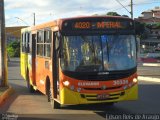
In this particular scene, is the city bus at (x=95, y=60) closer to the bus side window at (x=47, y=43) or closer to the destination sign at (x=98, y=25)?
the destination sign at (x=98, y=25)

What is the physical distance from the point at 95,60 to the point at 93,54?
0.17m

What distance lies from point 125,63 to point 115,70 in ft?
1.29

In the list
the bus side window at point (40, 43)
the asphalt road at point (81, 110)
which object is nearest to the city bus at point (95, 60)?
the asphalt road at point (81, 110)

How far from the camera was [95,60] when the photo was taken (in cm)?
1300

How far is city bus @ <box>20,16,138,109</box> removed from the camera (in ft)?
42.0

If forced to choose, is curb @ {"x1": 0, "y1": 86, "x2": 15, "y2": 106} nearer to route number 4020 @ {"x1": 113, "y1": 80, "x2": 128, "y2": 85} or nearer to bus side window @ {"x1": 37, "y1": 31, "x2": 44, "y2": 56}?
bus side window @ {"x1": 37, "y1": 31, "x2": 44, "y2": 56}

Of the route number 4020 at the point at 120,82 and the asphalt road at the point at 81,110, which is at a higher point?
the route number 4020 at the point at 120,82

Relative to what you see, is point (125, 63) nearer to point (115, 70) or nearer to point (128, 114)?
point (115, 70)

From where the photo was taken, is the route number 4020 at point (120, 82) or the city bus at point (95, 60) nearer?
the city bus at point (95, 60)

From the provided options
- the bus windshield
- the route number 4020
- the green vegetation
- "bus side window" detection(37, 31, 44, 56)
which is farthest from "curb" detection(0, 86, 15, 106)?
the green vegetation

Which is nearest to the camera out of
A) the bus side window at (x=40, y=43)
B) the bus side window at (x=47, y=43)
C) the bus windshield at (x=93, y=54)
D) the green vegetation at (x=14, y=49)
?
the bus windshield at (x=93, y=54)

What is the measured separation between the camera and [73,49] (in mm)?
13016

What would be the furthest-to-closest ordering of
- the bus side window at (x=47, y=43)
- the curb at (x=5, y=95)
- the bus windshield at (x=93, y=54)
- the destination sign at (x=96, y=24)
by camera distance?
the curb at (x=5, y=95), the bus side window at (x=47, y=43), the destination sign at (x=96, y=24), the bus windshield at (x=93, y=54)

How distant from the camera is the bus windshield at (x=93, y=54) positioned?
12930 millimetres
